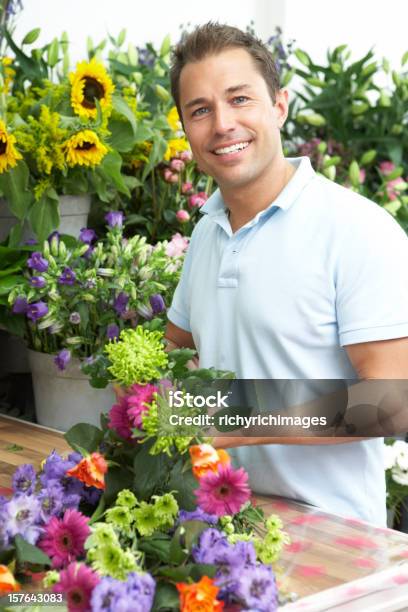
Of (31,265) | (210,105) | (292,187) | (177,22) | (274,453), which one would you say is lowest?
Result: (274,453)

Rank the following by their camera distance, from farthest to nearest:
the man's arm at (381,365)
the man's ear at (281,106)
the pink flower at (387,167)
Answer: the pink flower at (387,167)
the man's ear at (281,106)
the man's arm at (381,365)

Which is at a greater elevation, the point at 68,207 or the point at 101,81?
the point at 101,81

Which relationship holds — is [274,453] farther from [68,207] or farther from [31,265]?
[68,207]

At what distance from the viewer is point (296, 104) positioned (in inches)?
116

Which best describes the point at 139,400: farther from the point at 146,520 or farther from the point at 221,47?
the point at 221,47

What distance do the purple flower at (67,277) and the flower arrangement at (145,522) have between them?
0.70 m

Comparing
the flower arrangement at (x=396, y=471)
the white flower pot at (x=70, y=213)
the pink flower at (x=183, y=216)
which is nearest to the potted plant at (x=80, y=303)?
the white flower pot at (x=70, y=213)

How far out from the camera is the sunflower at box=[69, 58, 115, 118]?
1880mm

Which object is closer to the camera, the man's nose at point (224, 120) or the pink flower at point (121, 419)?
the pink flower at point (121, 419)

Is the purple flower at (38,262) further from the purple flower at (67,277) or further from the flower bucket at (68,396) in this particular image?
the flower bucket at (68,396)

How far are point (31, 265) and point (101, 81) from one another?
0.40 meters

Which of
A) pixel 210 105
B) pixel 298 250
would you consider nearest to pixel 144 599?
pixel 298 250

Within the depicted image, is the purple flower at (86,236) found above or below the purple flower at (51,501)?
above

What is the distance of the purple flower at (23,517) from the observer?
0.96 metres
